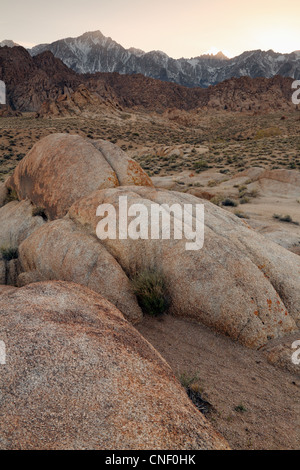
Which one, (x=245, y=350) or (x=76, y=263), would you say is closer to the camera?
(x=245, y=350)

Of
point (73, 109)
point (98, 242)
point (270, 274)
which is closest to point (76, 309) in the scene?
point (98, 242)

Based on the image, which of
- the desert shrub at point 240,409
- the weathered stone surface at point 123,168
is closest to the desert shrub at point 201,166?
the weathered stone surface at point 123,168

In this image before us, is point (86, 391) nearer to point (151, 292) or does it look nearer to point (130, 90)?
point (151, 292)

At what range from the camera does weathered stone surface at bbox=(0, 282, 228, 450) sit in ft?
6.77

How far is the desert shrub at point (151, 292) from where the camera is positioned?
490cm

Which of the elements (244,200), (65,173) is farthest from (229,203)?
(65,173)

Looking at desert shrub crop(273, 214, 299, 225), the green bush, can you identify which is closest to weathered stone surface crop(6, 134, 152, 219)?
the green bush

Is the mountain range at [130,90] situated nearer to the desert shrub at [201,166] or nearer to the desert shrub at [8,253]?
the desert shrub at [201,166]

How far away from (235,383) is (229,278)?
65.7 inches

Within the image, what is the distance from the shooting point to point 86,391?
2.35 metres

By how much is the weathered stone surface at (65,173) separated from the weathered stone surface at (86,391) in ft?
19.1

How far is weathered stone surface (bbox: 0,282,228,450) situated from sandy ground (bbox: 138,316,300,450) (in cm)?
86

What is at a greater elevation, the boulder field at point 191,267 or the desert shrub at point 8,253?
the boulder field at point 191,267
